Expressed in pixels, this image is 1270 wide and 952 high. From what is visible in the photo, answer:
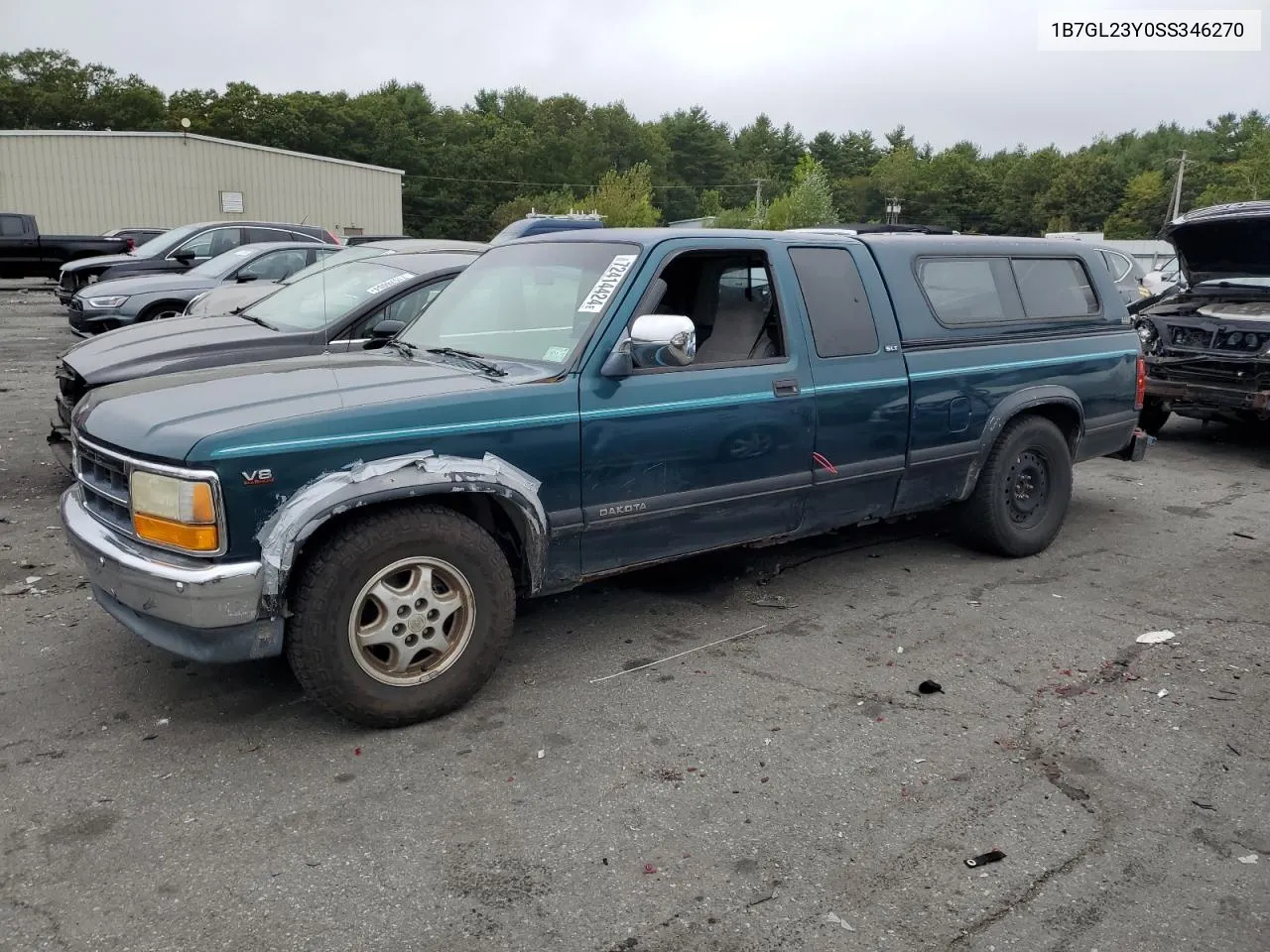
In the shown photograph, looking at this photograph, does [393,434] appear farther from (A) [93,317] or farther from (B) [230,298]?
(A) [93,317]

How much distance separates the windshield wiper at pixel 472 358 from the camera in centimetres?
411

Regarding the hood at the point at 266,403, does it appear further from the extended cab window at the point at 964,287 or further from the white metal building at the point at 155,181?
the white metal building at the point at 155,181

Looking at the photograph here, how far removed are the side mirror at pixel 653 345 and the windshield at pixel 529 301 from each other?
0.19m

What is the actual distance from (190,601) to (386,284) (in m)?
4.16

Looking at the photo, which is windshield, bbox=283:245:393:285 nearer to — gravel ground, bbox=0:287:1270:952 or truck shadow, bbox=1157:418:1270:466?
gravel ground, bbox=0:287:1270:952

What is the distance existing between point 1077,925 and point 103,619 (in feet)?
13.8

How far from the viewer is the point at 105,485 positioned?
145 inches

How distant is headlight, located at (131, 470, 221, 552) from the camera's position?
3250mm

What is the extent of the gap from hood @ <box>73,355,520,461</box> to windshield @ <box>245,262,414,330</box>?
2.76m

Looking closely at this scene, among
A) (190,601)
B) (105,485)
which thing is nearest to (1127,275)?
(105,485)

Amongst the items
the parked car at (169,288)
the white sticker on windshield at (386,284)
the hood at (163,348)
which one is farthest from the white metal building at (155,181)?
the white sticker on windshield at (386,284)

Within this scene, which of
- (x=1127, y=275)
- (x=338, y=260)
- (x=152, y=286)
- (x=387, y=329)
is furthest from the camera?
(x=1127, y=275)

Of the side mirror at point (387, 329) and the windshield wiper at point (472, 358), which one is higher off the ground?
the side mirror at point (387, 329)

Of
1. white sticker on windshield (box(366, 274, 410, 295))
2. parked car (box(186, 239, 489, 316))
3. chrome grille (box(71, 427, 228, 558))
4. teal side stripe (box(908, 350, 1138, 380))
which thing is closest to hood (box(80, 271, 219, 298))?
parked car (box(186, 239, 489, 316))
